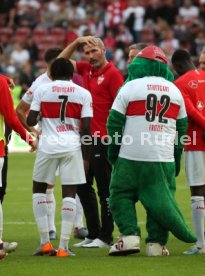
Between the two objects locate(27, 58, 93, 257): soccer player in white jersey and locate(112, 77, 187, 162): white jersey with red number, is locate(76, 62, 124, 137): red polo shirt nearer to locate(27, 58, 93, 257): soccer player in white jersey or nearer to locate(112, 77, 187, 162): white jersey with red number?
locate(27, 58, 93, 257): soccer player in white jersey

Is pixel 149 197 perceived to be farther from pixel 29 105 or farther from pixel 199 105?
pixel 29 105

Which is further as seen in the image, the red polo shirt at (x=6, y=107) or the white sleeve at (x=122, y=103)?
the red polo shirt at (x=6, y=107)

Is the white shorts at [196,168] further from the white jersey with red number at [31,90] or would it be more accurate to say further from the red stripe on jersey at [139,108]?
the white jersey with red number at [31,90]

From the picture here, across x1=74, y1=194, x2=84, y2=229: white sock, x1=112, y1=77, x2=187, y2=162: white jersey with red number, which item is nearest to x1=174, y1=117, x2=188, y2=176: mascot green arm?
x1=112, y1=77, x2=187, y2=162: white jersey with red number

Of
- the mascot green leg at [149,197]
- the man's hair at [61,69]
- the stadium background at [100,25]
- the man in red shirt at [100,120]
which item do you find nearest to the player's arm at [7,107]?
the man's hair at [61,69]

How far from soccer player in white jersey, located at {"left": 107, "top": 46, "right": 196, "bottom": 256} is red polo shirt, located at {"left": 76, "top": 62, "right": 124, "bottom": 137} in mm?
1267

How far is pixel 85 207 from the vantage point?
505 inches

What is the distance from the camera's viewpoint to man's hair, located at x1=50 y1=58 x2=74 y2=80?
448 inches

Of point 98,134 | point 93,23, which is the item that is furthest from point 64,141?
point 93,23

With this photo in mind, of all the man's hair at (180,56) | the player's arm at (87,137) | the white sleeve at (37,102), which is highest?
the man's hair at (180,56)

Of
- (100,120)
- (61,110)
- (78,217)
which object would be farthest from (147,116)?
(78,217)

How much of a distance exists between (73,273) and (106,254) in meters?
1.69

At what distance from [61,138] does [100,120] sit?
4.82 feet

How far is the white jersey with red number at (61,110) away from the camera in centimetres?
1127
